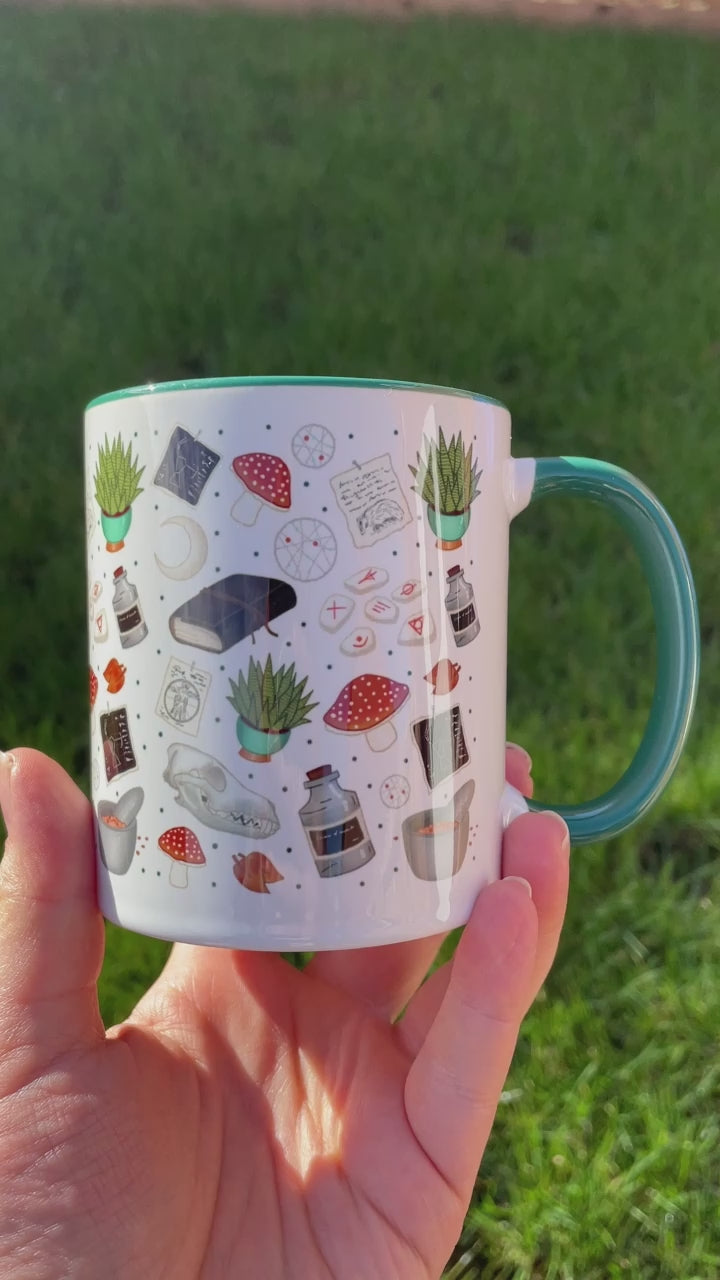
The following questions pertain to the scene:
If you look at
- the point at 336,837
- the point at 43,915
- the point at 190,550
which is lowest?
the point at 43,915

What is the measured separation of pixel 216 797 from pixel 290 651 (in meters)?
0.12

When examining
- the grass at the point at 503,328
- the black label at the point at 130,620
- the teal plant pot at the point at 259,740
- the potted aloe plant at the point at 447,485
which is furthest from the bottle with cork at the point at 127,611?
the grass at the point at 503,328

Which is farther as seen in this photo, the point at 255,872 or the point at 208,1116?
the point at 208,1116

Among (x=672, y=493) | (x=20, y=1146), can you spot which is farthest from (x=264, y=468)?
(x=672, y=493)

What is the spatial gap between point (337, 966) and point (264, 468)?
62 centimetres

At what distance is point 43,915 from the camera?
863 millimetres

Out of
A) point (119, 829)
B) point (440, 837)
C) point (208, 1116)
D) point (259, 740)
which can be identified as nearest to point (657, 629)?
point (440, 837)

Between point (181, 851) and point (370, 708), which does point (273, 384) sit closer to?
point (370, 708)

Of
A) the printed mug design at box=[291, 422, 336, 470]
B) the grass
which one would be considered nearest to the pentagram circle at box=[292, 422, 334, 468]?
the printed mug design at box=[291, 422, 336, 470]

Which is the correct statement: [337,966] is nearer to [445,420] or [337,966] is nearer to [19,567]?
[445,420]

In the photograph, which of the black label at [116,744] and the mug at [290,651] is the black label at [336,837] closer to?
the mug at [290,651]

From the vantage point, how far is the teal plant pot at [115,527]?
0.80 m

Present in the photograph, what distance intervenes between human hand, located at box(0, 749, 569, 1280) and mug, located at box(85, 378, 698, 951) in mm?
74

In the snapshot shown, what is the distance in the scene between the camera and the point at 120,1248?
0.82 meters
